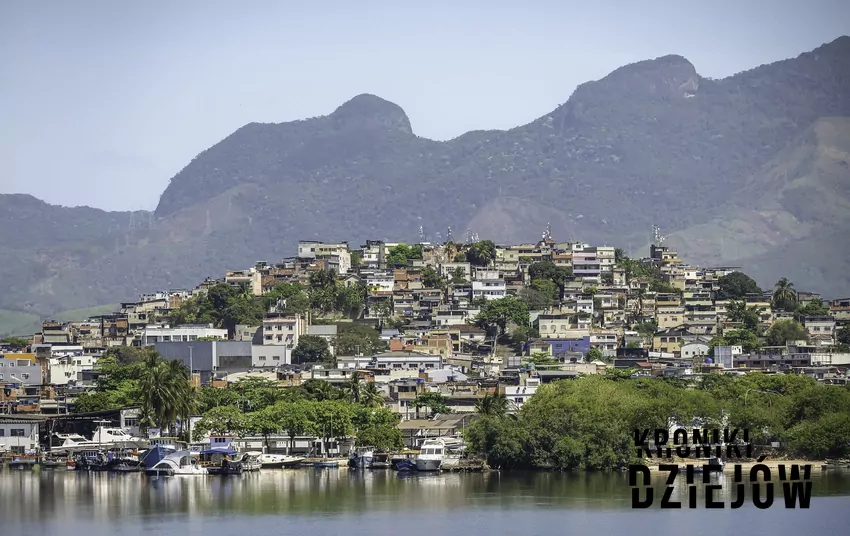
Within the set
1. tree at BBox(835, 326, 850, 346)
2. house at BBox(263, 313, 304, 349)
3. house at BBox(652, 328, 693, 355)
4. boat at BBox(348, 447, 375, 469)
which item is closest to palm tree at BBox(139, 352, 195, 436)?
boat at BBox(348, 447, 375, 469)

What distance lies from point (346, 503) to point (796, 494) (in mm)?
17258

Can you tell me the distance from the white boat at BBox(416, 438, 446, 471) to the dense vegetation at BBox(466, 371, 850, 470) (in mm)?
1546

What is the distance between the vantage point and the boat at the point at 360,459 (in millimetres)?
88812

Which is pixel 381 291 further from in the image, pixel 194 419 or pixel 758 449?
pixel 758 449

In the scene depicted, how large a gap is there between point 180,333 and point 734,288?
48306 millimetres

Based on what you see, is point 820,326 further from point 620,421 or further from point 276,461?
point 276,461

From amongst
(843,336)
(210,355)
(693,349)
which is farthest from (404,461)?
(843,336)

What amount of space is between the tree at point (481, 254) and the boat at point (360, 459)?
2747 inches

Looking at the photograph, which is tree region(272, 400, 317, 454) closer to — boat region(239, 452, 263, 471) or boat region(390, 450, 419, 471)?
boat region(239, 452, 263, 471)

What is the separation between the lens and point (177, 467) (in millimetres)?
86750

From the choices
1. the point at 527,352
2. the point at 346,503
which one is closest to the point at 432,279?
the point at 527,352

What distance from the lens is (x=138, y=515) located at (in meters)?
70.4

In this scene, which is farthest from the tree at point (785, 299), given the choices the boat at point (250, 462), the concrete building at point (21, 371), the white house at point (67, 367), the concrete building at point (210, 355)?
the boat at point (250, 462)

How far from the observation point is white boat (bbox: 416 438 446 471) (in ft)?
281
